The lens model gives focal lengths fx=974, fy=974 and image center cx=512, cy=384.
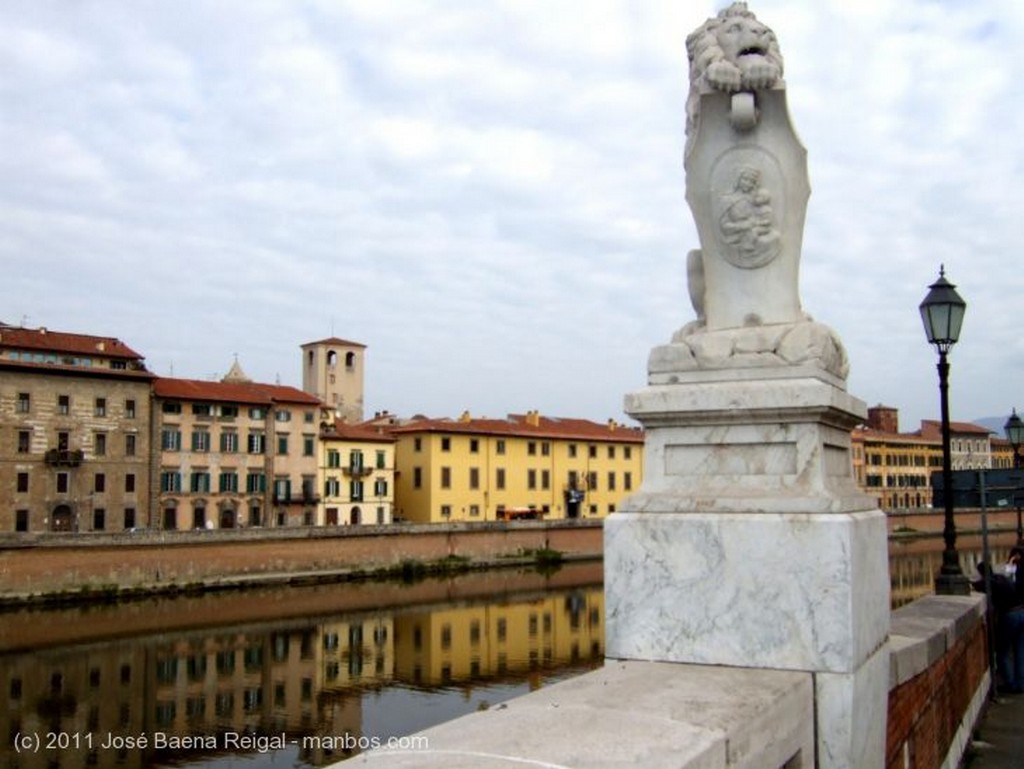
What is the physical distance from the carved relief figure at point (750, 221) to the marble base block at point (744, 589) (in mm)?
1301

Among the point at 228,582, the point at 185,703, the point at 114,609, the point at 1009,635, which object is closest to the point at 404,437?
the point at 228,582

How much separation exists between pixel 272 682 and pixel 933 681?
23848mm

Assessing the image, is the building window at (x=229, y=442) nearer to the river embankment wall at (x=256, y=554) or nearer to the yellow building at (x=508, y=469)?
the river embankment wall at (x=256, y=554)

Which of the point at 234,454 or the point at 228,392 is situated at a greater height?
the point at 228,392

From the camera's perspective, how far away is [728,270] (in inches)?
185

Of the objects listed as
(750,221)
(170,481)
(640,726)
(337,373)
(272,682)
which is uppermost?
(337,373)

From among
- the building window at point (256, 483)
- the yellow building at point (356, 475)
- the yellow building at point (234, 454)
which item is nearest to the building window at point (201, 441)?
the yellow building at point (234, 454)

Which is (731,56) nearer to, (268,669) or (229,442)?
(268,669)

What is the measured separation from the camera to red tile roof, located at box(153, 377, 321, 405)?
5400 centimetres

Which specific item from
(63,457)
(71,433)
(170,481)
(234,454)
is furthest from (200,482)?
(63,457)

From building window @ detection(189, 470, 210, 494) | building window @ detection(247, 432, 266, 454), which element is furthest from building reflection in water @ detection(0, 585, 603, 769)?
building window @ detection(247, 432, 266, 454)

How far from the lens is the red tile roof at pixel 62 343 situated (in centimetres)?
4866

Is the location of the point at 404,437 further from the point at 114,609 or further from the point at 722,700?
the point at 722,700

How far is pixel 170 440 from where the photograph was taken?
52.9m
